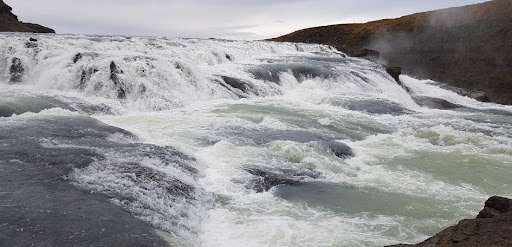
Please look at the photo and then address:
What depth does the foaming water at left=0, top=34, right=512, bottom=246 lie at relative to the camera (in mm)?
6129

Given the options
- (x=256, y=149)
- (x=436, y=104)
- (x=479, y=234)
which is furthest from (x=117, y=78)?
(x=436, y=104)

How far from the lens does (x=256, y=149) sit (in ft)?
31.6

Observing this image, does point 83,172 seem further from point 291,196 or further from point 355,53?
point 355,53

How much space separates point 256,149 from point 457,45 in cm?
3410

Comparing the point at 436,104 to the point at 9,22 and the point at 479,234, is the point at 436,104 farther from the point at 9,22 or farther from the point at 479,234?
the point at 9,22

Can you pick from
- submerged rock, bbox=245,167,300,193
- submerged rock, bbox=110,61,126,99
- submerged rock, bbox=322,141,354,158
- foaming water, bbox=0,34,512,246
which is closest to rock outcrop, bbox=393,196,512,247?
foaming water, bbox=0,34,512,246

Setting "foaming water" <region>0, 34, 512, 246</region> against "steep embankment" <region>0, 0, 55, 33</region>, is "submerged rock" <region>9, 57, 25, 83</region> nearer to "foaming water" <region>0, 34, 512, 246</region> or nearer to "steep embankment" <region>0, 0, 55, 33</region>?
"foaming water" <region>0, 34, 512, 246</region>

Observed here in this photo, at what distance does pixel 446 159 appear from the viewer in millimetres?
10062

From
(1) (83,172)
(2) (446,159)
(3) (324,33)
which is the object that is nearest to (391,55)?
(3) (324,33)

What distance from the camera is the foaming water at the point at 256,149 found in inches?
241

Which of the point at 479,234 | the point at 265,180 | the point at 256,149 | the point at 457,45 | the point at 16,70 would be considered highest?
the point at 457,45

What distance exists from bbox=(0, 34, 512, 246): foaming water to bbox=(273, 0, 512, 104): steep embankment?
13400 mm

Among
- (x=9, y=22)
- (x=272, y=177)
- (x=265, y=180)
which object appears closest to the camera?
(x=265, y=180)

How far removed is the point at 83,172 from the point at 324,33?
55.6 m
